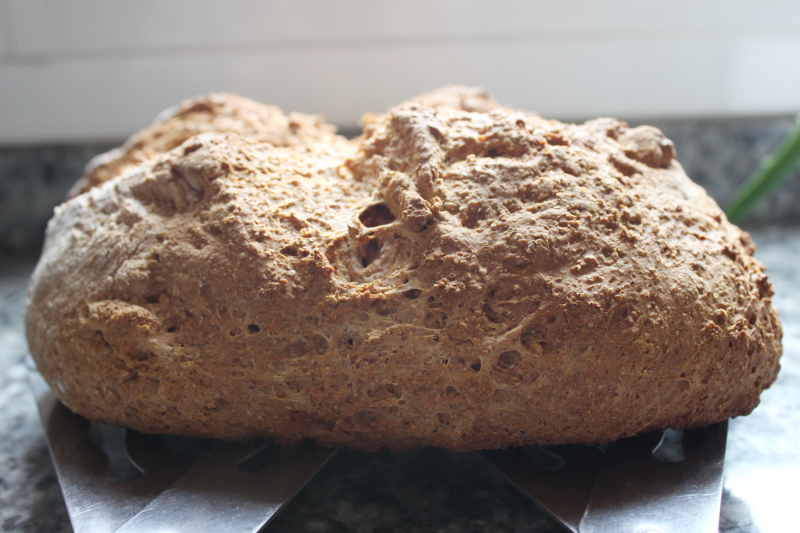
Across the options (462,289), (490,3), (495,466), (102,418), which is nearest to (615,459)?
(495,466)

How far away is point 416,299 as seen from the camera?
708mm

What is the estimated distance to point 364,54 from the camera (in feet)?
5.31

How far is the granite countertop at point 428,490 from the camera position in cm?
73

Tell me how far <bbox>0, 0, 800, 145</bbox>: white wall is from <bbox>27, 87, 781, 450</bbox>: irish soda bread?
836mm

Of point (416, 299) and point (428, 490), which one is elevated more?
point (416, 299)

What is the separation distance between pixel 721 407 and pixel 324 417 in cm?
47

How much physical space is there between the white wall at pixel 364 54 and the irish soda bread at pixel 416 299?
0.84 metres

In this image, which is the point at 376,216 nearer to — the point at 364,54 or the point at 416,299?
the point at 416,299

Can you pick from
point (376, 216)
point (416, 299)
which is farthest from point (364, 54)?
point (416, 299)

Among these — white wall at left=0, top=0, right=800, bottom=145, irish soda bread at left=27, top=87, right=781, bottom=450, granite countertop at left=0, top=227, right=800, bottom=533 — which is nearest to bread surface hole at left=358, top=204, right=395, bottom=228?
irish soda bread at left=27, top=87, right=781, bottom=450

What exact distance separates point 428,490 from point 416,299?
9.4 inches

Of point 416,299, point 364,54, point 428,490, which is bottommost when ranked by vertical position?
point 428,490

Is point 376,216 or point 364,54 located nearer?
point 376,216

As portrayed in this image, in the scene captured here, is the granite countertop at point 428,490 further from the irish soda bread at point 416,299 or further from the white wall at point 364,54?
the white wall at point 364,54
